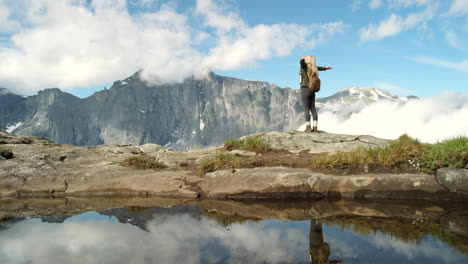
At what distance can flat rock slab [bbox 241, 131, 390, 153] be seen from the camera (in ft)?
45.1

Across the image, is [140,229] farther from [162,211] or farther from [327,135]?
[327,135]

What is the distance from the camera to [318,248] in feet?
13.8

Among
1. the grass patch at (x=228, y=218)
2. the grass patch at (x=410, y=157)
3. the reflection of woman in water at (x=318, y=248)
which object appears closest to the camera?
the reflection of woman in water at (x=318, y=248)

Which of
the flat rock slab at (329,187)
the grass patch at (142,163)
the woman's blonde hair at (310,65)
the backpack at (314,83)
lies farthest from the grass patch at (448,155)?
the grass patch at (142,163)

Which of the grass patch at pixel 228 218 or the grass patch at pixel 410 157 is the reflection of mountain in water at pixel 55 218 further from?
the grass patch at pixel 410 157

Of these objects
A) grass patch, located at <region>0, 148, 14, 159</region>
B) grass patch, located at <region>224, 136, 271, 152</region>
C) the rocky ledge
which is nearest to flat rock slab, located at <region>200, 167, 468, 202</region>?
the rocky ledge

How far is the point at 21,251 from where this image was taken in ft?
14.4

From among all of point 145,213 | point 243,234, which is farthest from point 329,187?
point 145,213

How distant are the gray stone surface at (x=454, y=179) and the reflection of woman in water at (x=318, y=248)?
14.7 feet

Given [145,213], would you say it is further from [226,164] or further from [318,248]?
[226,164]

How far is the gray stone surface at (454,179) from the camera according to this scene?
7404 millimetres

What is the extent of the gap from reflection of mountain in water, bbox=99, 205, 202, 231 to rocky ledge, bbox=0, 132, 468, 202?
1570mm

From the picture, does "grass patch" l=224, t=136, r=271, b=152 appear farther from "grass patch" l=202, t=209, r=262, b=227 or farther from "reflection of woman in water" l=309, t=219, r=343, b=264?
"reflection of woman in water" l=309, t=219, r=343, b=264

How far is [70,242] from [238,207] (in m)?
3.58
